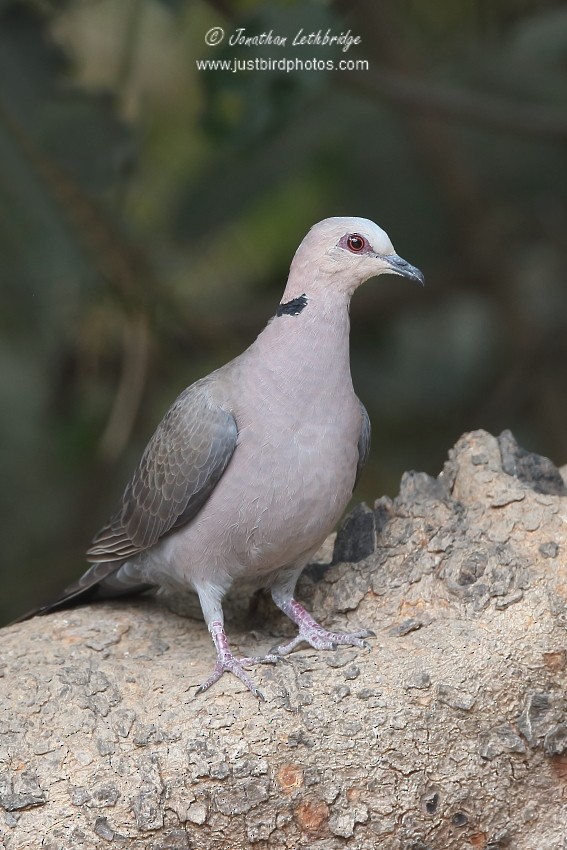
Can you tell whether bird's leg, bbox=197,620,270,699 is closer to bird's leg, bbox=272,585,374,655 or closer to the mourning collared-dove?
the mourning collared-dove

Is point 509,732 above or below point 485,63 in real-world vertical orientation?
below

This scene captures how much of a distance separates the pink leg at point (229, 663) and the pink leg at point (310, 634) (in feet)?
0.29

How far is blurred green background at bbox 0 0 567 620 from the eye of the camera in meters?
4.83

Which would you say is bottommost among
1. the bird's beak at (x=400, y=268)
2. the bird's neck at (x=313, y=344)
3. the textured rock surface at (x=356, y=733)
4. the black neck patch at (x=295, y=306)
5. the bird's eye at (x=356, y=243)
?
the textured rock surface at (x=356, y=733)

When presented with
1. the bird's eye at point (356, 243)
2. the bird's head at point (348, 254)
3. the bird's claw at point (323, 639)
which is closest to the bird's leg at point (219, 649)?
the bird's claw at point (323, 639)

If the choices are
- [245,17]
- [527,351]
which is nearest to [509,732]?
[245,17]

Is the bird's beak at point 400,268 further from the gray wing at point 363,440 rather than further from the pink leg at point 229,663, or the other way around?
the pink leg at point 229,663

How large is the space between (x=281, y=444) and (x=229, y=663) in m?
0.65

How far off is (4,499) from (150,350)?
142 centimetres

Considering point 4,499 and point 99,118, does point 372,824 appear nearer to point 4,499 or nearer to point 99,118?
point 99,118

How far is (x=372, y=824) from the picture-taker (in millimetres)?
2922

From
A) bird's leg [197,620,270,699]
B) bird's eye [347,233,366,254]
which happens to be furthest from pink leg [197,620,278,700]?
bird's eye [347,233,366,254]

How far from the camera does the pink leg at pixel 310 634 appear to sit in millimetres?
3295

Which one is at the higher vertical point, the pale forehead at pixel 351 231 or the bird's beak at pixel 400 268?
the pale forehead at pixel 351 231
